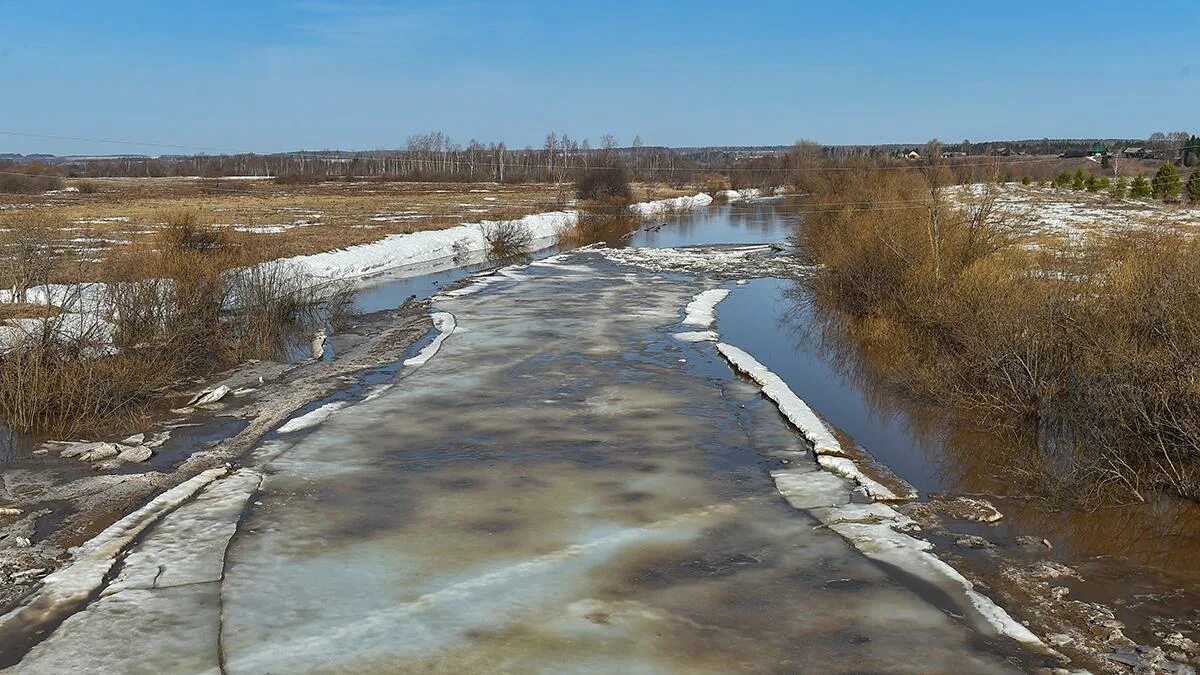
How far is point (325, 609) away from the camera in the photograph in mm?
6398

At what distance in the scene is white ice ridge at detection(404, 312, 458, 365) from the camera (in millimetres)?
14836

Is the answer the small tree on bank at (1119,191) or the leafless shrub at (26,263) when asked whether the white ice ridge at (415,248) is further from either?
the small tree on bank at (1119,191)

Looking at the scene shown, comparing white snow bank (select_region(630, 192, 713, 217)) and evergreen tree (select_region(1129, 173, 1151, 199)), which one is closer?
evergreen tree (select_region(1129, 173, 1151, 199))

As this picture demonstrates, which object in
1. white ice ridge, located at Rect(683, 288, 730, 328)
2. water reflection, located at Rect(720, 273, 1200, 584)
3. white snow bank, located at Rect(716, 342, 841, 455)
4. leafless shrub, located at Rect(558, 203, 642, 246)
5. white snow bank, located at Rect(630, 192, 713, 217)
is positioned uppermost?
white snow bank, located at Rect(630, 192, 713, 217)

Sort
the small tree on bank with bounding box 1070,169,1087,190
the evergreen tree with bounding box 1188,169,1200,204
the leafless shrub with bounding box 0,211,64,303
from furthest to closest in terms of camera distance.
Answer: the small tree on bank with bounding box 1070,169,1087,190 → the evergreen tree with bounding box 1188,169,1200,204 → the leafless shrub with bounding box 0,211,64,303

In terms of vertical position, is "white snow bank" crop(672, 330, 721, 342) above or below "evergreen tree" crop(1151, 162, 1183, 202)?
below

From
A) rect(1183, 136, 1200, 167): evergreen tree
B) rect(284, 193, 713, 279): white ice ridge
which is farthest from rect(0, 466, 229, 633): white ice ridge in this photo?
rect(1183, 136, 1200, 167): evergreen tree

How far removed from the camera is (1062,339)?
11.3 m

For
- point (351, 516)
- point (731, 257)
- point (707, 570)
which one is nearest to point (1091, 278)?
point (707, 570)

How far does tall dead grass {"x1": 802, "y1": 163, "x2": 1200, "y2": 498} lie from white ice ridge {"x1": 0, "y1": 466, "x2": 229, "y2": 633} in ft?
28.6

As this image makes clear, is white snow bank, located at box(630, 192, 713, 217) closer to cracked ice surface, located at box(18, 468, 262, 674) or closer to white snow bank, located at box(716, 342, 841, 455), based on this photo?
white snow bank, located at box(716, 342, 841, 455)

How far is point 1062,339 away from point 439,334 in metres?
10.7

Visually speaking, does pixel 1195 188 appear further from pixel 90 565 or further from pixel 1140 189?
pixel 90 565

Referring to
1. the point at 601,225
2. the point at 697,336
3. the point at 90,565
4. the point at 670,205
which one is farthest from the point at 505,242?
the point at 670,205
